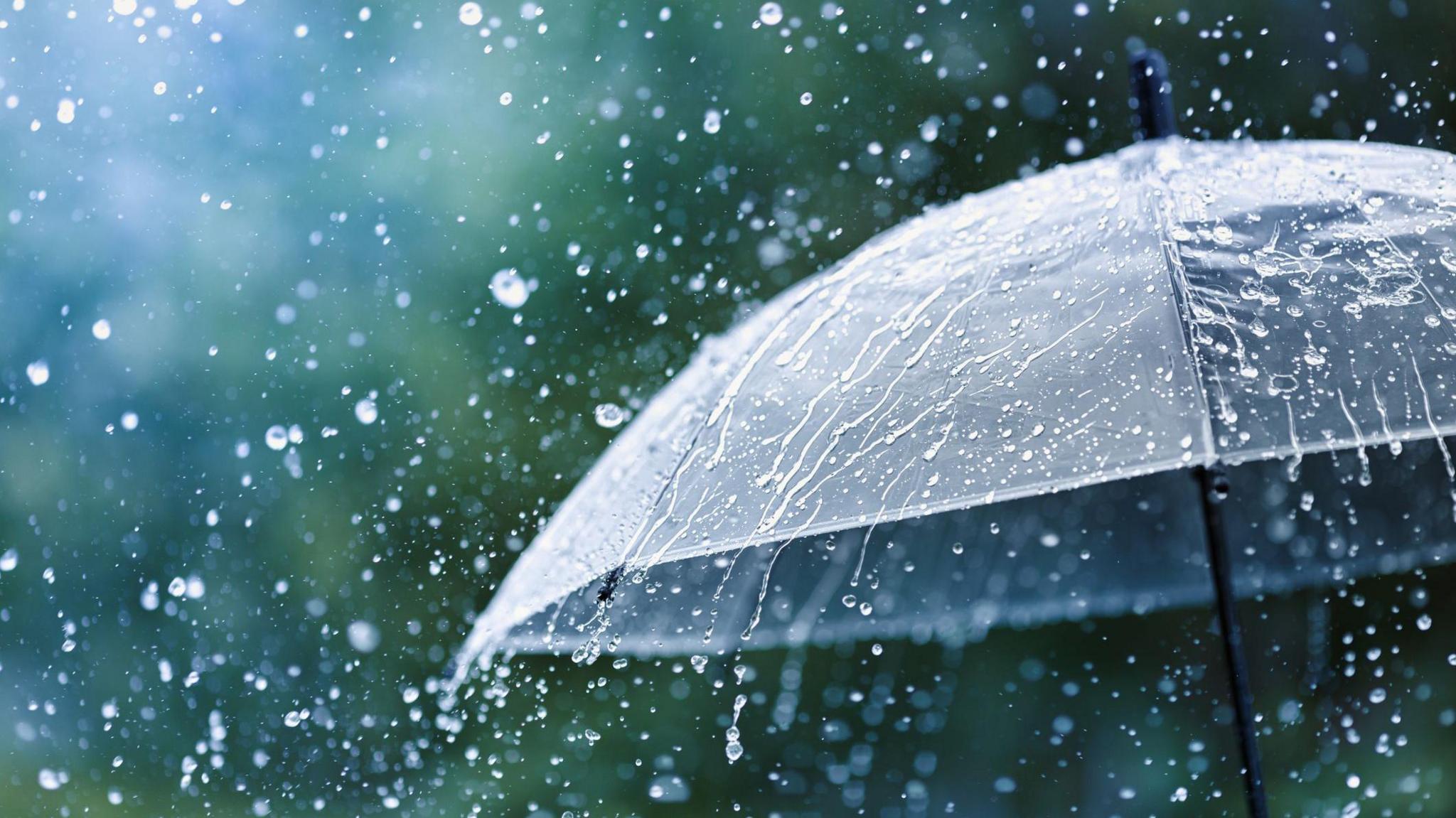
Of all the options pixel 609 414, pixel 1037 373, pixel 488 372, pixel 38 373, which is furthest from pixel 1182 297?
pixel 38 373

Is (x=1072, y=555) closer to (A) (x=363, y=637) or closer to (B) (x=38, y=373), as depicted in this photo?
(A) (x=363, y=637)

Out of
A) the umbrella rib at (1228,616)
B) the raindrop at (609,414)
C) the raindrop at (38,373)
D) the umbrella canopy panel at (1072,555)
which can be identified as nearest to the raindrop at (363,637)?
the raindrop at (609,414)

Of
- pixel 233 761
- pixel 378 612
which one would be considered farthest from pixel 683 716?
pixel 233 761

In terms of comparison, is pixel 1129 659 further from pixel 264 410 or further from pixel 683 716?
pixel 264 410

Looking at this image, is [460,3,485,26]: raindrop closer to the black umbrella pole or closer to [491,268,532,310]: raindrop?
[491,268,532,310]: raindrop

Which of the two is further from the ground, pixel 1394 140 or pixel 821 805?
pixel 1394 140

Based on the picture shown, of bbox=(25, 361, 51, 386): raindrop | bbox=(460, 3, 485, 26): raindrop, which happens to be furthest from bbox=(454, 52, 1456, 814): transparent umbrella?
bbox=(25, 361, 51, 386): raindrop
